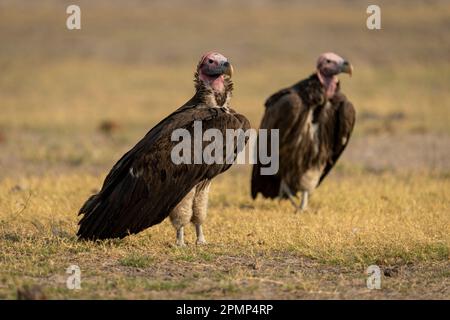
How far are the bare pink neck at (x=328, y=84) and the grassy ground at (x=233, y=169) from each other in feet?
4.18

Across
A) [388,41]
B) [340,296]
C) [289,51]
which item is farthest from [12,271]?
[388,41]

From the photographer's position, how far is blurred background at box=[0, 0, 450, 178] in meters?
15.8

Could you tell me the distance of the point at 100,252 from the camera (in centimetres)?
738

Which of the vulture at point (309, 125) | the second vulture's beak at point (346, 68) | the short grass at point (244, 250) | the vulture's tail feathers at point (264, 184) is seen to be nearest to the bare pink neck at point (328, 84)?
the vulture at point (309, 125)

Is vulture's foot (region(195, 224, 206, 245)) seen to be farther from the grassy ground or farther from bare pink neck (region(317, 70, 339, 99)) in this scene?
bare pink neck (region(317, 70, 339, 99))

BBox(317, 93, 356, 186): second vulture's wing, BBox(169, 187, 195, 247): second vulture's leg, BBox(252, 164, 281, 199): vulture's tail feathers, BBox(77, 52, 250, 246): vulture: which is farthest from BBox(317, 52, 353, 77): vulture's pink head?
BBox(169, 187, 195, 247): second vulture's leg

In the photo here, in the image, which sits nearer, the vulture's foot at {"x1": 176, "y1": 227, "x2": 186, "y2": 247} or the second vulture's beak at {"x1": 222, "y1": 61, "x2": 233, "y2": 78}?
the vulture's foot at {"x1": 176, "y1": 227, "x2": 186, "y2": 247}

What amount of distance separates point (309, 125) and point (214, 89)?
94.7 inches

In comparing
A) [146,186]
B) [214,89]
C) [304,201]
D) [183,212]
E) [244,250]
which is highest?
[214,89]

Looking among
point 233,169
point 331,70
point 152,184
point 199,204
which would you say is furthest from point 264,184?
point 233,169

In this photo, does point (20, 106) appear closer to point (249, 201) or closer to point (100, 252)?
point (249, 201)

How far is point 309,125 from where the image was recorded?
10.3 meters

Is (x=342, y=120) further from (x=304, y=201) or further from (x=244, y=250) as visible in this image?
(x=244, y=250)

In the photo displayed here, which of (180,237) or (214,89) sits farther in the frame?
(214,89)
